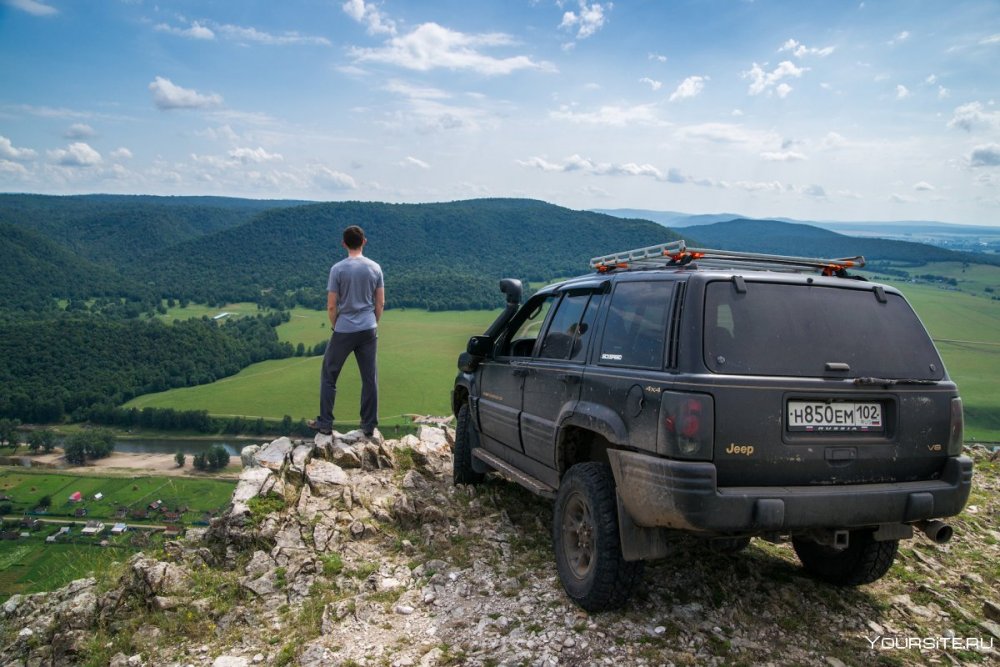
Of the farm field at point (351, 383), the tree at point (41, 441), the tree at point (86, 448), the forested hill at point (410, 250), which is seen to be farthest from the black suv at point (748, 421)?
the forested hill at point (410, 250)

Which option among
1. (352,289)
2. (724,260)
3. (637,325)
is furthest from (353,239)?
(724,260)

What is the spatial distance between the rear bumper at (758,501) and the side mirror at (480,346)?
2.47 metres

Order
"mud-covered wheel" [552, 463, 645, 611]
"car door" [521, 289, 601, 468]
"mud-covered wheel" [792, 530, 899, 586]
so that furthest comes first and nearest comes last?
1. "car door" [521, 289, 601, 468]
2. "mud-covered wheel" [792, 530, 899, 586]
3. "mud-covered wheel" [552, 463, 645, 611]

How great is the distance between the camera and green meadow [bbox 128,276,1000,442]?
45750 millimetres

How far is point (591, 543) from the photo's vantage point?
3.90 meters

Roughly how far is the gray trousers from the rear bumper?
15.1 feet

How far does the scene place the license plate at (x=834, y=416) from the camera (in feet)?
10.6

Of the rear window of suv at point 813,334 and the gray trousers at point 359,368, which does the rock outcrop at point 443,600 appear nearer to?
the gray trousers at point 359,368

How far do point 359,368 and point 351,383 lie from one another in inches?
1895

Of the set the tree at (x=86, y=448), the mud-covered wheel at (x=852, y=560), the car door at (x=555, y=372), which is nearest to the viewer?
the mud-covered wheel at (x=852, y=560)

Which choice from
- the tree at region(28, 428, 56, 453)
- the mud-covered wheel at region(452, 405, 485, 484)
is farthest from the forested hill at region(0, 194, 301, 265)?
the mud-covered wheel at region(452, 405, 485, 484)

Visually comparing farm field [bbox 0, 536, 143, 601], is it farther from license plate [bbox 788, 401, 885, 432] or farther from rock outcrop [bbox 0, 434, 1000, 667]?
license plate [bbox 788, 401, 885, 432]

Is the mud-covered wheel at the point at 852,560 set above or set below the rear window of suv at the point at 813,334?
below

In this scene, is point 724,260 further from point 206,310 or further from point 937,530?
point 206,310
